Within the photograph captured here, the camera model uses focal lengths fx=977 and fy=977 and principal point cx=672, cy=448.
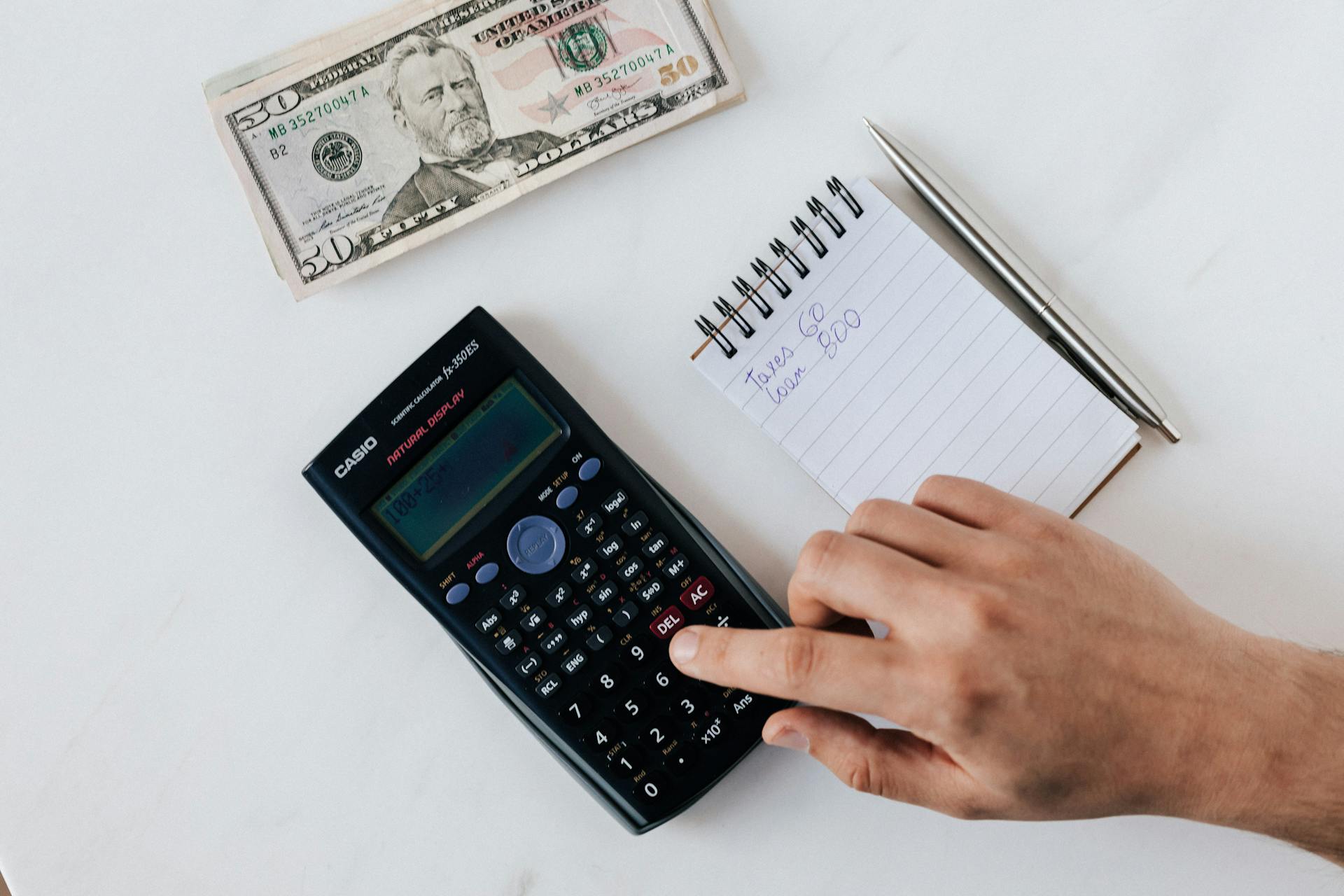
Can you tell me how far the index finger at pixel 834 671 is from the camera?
0.48 metres

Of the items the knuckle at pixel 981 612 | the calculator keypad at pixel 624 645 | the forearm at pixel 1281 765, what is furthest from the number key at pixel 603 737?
the forearm at pixel 1281 765

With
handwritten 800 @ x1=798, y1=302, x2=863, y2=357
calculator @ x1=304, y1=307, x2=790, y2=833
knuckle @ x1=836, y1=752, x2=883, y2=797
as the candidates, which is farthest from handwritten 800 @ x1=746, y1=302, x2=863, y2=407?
knuckle @ x1=836, y1=752, x2=883, y2=797

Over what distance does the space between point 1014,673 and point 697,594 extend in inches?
7.5

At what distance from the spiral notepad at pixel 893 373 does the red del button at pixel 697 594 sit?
0.32ft

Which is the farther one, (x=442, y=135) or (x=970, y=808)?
(x=442, y=135)

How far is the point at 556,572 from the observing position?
→ 0.60 metres

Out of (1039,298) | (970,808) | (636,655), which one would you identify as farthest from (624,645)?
(1039,298)

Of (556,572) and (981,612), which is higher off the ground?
(556,572)

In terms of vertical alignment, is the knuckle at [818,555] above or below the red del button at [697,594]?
below

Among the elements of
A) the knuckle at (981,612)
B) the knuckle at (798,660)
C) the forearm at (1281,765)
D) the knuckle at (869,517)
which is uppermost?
the knuckle at (869,517)

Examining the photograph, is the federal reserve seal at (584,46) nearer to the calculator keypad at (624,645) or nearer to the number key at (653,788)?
the calculator keypad at (624,645)

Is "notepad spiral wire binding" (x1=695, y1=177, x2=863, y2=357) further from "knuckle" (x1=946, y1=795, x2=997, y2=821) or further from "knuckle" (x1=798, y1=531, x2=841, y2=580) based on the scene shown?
"knuckle" (x1=946, y1=795, x2=997, y2=821)

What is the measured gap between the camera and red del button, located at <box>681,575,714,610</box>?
1.96 ft

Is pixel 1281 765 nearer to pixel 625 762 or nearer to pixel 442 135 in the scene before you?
pixel 625 762
